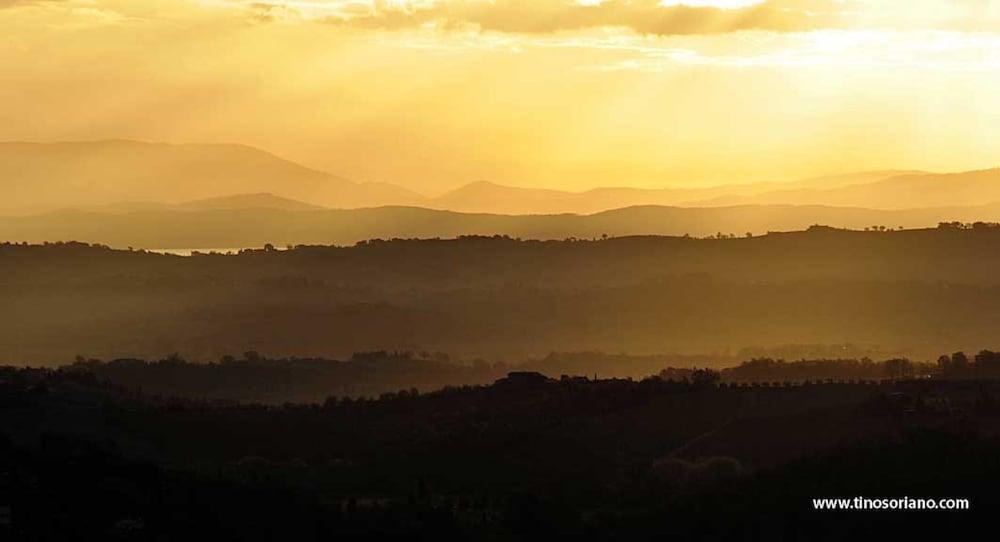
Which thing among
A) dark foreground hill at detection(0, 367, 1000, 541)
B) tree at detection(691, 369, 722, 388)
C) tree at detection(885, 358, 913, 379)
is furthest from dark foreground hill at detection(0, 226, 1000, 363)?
dark foreground hill at detection(0, 367, 1000, 541)

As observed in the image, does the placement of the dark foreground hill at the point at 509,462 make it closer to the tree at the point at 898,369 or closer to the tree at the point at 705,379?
the tree at the point at 705,379

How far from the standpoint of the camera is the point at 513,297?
123500 millimetres

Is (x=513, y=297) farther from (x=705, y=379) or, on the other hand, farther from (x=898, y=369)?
(x=705, y=379)

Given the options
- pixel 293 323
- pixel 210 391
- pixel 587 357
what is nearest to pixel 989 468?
pixel 210 391

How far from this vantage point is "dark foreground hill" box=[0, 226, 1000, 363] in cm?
10662

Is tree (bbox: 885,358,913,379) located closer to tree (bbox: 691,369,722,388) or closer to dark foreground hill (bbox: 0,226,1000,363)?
tree (bbox: 691,369,722,388)

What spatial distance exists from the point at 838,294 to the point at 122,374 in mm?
56737

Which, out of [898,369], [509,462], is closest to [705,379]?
[898,369]

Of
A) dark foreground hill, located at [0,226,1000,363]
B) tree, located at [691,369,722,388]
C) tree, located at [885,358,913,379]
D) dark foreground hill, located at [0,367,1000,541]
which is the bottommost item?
dark foreground hill, located at [0,367,1000,541]

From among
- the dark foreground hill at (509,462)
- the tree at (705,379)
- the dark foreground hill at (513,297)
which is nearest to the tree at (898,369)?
the tree at (705,379)

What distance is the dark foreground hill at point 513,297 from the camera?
107 m

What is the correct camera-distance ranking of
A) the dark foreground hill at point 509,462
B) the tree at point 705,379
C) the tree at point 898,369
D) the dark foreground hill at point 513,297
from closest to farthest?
the dark foreground hill at point 509,462 < the tree at point 705,379 < the tree at point 898,369 < the dark foreground hill at point 513,297

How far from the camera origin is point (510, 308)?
12062cm

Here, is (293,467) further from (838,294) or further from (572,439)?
(838,294)
